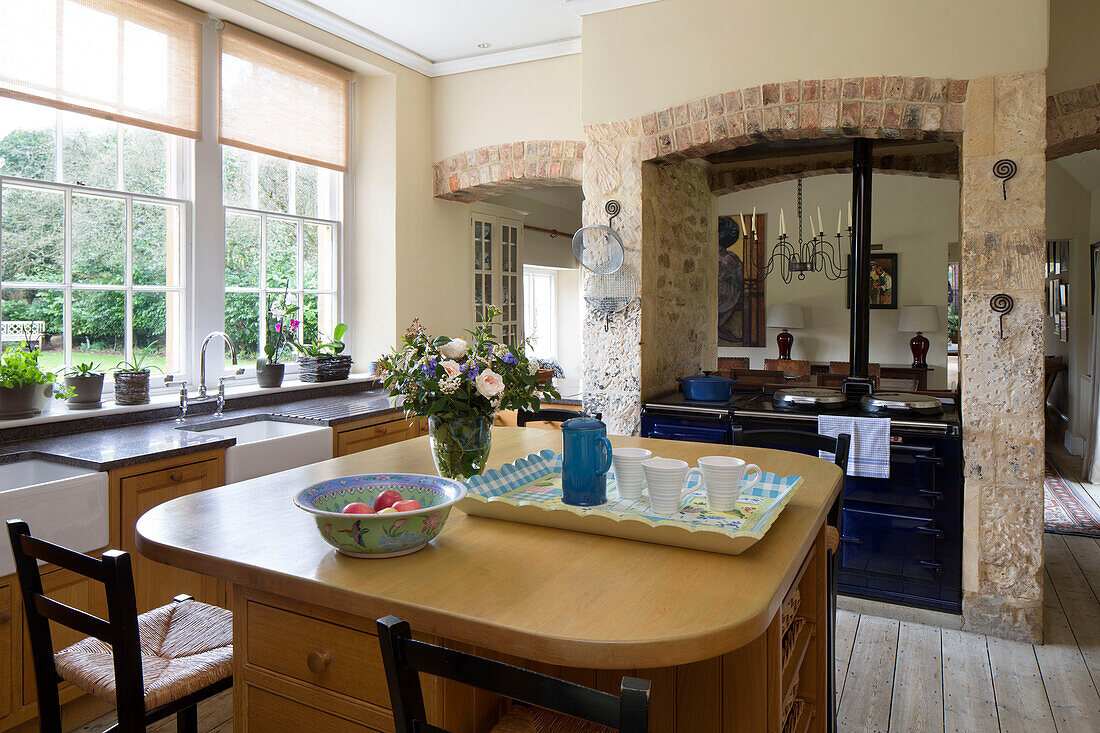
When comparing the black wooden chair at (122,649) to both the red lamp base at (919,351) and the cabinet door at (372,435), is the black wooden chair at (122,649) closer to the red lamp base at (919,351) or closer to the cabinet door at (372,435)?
the cabinet door at (372,435)

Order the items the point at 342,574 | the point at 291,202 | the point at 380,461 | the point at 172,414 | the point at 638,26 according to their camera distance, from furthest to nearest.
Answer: the point at 291,202 → the point at 638,26 → the point at 172,414 → the point at 380,461 → the point at 342,574

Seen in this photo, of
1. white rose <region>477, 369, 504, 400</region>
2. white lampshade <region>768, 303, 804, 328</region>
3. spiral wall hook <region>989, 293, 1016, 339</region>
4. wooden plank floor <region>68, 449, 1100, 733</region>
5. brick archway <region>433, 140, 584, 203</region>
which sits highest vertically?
brick archway <region>433, 140, 584, 203</region>

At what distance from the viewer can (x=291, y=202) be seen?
4.55 meters

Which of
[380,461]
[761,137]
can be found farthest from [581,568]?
[761,137]

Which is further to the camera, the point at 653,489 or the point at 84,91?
the point at 84,91

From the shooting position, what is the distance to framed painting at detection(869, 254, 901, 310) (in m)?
7.09

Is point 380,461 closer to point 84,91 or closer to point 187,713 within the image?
point 187,713

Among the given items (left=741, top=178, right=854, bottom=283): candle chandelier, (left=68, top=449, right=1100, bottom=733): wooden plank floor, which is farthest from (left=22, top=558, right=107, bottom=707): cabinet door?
(left=741, top=178, right=854, bottom=283): candle chandelier

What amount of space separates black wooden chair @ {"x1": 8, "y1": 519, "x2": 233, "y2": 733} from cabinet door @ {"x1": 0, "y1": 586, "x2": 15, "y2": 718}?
69 cm

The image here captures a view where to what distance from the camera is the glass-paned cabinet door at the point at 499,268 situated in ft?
18.7

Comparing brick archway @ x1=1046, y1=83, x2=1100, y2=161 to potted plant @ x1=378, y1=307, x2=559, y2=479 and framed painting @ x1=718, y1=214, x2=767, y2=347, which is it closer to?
potted plant @ x1=378, y1=307, x2=559, y2=479

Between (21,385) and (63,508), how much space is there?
0.88m

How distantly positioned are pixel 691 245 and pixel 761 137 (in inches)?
45.6

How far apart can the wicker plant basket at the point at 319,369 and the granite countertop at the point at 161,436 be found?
0.21 meters
